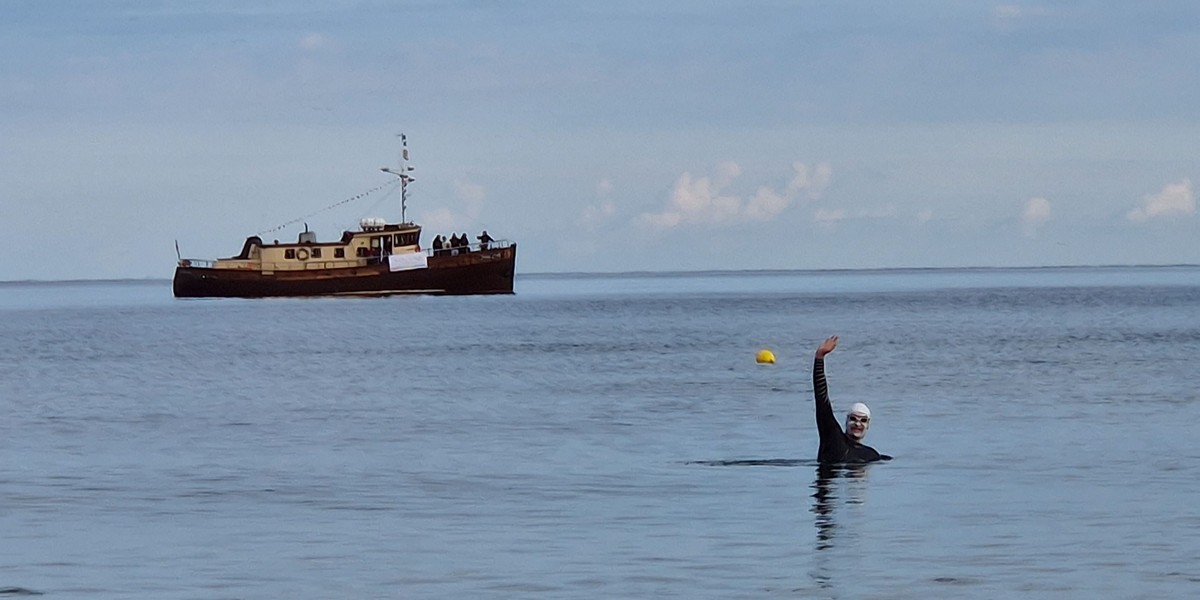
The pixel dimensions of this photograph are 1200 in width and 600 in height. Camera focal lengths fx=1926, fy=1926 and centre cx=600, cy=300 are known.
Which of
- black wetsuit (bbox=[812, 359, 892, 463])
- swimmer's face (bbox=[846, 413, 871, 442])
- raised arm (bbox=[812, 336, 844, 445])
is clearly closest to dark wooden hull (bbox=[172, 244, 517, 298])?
black wetsuit (bbox=[812, 359, 892, 463])

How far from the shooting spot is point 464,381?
49.2 m

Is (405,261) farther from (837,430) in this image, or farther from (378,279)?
(837,430)

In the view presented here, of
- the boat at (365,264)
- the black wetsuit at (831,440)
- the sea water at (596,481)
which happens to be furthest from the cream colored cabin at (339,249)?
the black wetsuit at (831,440)

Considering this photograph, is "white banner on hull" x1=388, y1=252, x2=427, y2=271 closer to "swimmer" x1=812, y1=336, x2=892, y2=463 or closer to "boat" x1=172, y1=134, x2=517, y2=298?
"boat" x1=172, y1=134, x2=517, y2=298

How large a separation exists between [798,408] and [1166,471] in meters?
13.1

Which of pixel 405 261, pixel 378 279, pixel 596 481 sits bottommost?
pixel 596 481

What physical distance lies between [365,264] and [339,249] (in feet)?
6.44

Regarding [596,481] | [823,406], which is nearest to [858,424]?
[823,406]

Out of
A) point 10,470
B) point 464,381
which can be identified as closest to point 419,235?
point 464,381

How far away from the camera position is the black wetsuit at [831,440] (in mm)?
22230

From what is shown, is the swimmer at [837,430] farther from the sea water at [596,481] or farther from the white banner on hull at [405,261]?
the white banner on hull at [405,261]

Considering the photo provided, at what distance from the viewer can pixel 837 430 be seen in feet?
77.6

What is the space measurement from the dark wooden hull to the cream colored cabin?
0.51 m

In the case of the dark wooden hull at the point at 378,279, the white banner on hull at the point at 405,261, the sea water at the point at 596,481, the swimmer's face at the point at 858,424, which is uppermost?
the white banner on hull at the point at 405,261
